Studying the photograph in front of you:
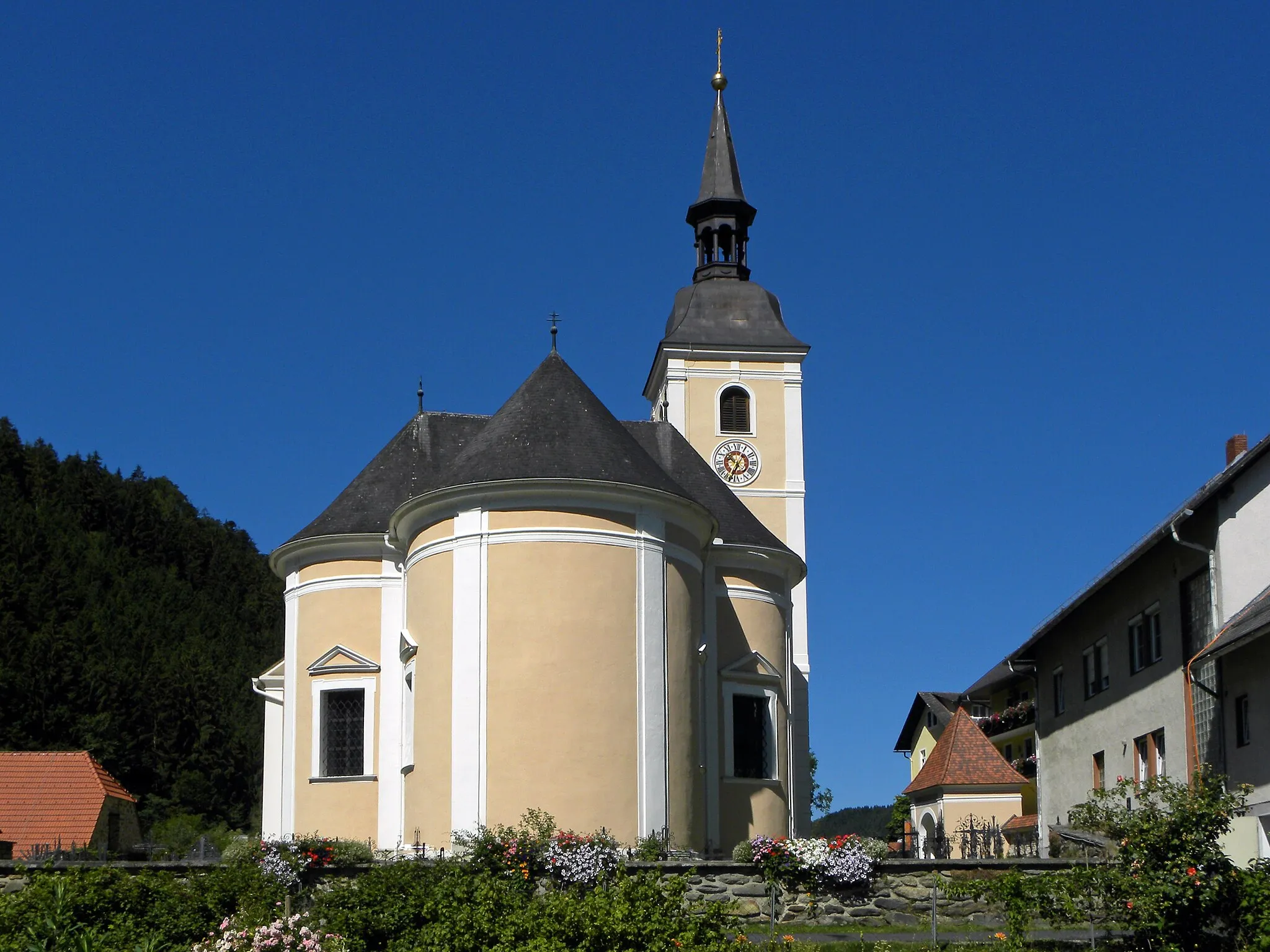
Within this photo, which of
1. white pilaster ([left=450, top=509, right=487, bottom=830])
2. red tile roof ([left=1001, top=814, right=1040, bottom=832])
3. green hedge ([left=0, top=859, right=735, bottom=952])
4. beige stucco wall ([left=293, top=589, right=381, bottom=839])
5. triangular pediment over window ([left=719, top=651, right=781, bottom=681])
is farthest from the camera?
red tile roof ([left=1001, top=814, right=1040, bottom=832])

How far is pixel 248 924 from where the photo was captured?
61.0 feet

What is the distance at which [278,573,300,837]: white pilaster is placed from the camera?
34031 mm

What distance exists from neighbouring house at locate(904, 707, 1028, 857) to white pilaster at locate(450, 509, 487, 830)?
80.3 feet

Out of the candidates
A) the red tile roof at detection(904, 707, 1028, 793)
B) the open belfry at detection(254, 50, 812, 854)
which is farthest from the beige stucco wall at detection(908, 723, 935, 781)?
the open belfry at detection(254, 50, 812, 854)

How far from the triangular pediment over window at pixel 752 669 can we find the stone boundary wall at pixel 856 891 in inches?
422

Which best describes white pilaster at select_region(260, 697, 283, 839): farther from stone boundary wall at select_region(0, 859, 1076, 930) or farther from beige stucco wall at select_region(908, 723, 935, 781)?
beige stucco wall at select_region(908, 723, 935, 781)

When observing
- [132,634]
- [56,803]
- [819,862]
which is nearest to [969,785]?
[819,862]

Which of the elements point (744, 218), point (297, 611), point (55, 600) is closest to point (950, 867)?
point (297, 611)

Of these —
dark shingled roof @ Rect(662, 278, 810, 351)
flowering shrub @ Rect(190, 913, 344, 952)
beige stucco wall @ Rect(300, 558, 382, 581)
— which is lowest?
flowering shrub @ Rect(190, 913, 344, 952)

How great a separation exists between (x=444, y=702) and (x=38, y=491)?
272 ft

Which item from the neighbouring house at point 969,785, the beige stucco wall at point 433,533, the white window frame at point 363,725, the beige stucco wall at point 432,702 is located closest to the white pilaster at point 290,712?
the white window frame at point 363,725

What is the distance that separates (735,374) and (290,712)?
23.2 metres

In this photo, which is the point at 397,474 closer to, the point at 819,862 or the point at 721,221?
the point at 819,862

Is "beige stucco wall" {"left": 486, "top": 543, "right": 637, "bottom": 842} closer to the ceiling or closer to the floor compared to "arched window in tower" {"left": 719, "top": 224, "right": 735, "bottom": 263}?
closer to the floor
